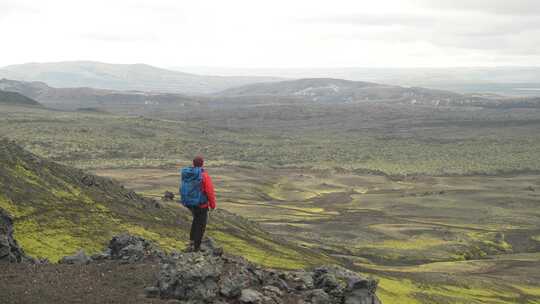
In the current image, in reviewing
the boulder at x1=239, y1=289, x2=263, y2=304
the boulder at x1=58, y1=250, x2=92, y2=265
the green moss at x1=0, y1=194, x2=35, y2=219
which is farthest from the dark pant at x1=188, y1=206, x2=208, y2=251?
the green moss at x1=0, y1=194, x2=35, y2=219

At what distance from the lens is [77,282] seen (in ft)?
87.9

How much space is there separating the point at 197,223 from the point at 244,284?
3873 mm

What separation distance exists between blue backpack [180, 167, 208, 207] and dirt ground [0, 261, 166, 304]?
3.81 meters

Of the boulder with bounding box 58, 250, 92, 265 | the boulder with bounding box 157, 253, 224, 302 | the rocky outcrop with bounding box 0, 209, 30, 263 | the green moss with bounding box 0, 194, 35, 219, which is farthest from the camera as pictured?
the green moss with bounding box 0, 194, 35, 219

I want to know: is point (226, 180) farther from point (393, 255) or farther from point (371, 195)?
point (393, 255)

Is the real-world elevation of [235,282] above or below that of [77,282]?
above

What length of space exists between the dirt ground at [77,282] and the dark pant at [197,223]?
2.15m

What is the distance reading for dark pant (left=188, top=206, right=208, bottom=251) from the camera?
92.5 ft

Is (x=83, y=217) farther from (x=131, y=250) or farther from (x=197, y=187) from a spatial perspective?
(x=197, y=187)

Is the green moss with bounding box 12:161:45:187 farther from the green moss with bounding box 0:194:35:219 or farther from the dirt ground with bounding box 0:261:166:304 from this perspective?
the dirt ground with bounding box 0:261:166:304

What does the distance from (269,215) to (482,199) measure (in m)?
69.9

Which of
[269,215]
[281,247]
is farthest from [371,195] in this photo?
[281,247]

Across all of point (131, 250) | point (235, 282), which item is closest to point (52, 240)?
point (131, 250)

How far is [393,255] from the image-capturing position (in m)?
102
